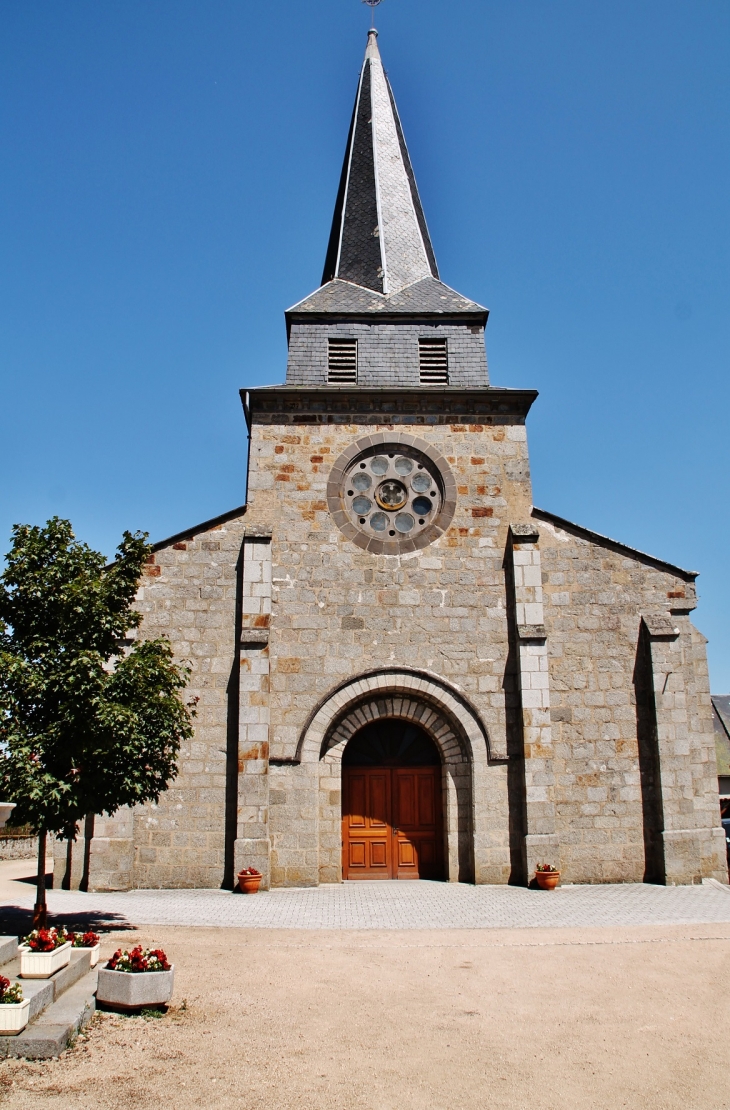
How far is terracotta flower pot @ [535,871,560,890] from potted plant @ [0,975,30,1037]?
886 centimetres

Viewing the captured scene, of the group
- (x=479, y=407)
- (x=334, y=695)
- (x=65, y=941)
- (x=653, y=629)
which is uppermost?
(x=479, y=407)

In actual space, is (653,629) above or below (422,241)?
below

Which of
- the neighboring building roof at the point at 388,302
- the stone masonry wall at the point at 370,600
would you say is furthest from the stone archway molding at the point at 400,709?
the neighboring building roof at the point at 388,302

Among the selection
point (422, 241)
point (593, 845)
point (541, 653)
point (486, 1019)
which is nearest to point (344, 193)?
point (422, 241)

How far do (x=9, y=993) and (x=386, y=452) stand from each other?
11161 mm

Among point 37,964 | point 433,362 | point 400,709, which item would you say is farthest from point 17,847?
point 37,964

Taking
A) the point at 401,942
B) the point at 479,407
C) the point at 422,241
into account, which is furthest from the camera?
the point at 422,241

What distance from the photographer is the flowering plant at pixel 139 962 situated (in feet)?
23.6

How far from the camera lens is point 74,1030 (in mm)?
6512

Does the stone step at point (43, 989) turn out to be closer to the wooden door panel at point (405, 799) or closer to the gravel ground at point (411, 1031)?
the gravel ground at point (411, 1031)

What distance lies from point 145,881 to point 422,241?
48.2ft

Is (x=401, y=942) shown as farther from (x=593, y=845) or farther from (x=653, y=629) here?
(x=653, y=629)

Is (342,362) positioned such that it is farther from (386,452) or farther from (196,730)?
(196,730)

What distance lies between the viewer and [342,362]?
1644 cm
